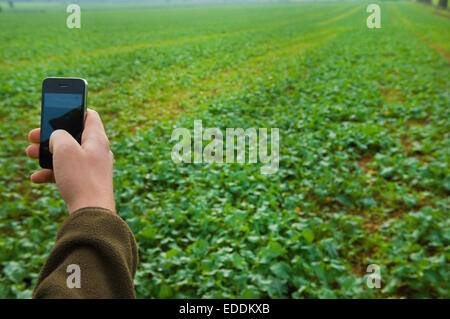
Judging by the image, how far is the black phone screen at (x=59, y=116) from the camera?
1305mm

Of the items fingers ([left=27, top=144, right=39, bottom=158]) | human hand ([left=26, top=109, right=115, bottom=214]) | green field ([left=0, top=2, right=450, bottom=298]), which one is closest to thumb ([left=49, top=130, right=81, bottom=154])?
human hand ([left=26, top=109, right=115, bottom=214])

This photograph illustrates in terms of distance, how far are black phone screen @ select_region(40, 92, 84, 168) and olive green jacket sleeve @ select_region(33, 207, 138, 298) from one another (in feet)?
1.55

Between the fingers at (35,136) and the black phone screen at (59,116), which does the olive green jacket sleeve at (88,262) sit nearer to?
the black phone screen at (59,116)

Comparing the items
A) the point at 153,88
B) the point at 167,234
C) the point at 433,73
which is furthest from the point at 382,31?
the point at 167,234

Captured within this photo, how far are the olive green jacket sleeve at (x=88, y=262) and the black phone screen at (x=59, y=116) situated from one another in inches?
18.6

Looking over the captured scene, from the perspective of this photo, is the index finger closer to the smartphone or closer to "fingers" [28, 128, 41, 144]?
the smartphone

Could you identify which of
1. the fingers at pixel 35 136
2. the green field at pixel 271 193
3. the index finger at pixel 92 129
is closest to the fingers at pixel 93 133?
the index finger at pixel 92 129

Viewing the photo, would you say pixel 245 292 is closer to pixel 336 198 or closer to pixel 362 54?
pixel 336 198

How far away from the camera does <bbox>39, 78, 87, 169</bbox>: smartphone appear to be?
1308 mm

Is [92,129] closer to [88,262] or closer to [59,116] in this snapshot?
[59,116]

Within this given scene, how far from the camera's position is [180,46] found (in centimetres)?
1886

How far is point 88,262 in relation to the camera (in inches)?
33.6

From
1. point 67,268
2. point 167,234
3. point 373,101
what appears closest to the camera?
point 67,268
